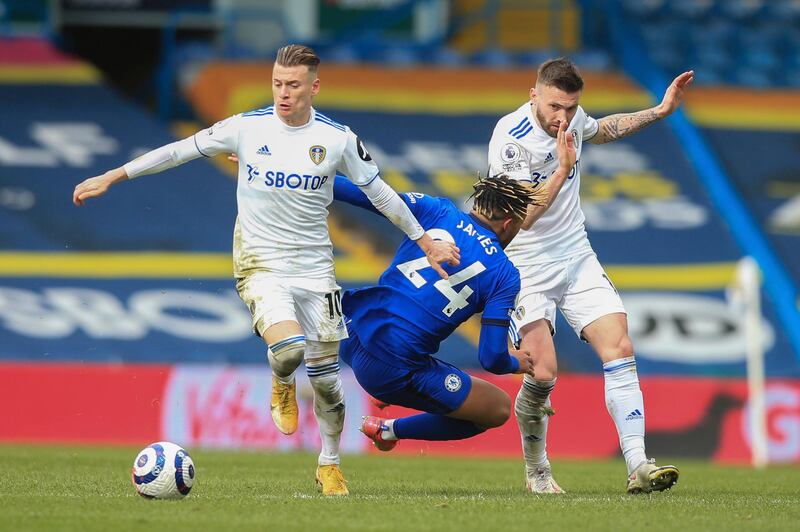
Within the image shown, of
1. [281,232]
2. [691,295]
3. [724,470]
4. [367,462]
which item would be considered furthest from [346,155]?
[691,295]

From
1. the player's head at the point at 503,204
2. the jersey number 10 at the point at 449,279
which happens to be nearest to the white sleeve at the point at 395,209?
the jersey number 10 at the point at 449,279

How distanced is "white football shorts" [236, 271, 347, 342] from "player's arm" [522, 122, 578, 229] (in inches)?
49.4

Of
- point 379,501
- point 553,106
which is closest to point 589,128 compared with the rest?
point 553,106

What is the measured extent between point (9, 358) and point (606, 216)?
27.0 feet

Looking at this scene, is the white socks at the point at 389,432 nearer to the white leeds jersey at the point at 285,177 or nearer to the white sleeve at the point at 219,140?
the white leeds jersey at the point at 285,177

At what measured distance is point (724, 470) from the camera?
12836mm

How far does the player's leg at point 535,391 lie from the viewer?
8914 millimetres

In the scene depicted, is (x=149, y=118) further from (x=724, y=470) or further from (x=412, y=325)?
(x=412, y=325)

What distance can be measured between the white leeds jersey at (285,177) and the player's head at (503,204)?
642 mm

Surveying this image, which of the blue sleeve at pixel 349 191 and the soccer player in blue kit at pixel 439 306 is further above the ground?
the blue sleeve at pixel 349 191

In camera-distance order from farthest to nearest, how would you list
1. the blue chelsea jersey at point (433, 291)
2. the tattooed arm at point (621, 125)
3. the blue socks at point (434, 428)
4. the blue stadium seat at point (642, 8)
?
the blue stadium seat at point (642, 8), the tattooed arm at point (621, 125), the blue socks at point (434, 428), the blue chelsea jersey at point (433, 291)

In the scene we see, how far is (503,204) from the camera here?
27.5 ft

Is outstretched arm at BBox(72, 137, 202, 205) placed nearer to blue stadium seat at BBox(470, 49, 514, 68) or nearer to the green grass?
the green grass

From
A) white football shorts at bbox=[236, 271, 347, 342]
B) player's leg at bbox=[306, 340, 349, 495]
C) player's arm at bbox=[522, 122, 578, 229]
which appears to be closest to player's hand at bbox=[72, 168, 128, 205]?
white football shorts at bbox=[236, 271, 347, 342]
